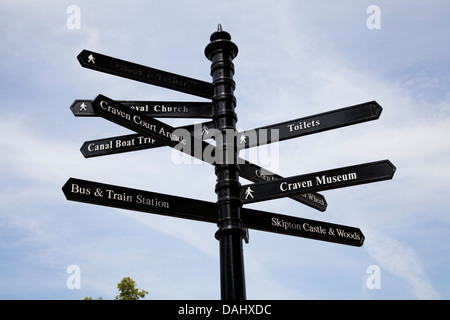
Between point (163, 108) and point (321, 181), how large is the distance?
2084 millimetres

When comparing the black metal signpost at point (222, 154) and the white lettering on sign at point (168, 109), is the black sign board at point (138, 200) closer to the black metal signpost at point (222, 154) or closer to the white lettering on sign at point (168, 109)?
the black metal signpost at point (222, 154)

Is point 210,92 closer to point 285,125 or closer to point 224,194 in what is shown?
point 285,125

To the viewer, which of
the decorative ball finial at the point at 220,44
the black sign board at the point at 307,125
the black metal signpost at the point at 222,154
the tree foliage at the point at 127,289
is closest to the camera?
the black metal signpost at the point at 222,154

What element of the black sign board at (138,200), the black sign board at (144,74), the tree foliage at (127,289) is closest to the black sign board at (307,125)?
the black sign board at (144,74)

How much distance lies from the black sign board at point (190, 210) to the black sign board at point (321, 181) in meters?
0.23

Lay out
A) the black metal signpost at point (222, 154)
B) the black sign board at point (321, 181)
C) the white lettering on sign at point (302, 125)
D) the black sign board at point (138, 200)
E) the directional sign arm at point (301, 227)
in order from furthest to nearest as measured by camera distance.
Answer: the white lettering on sign at point (302, 125) < the directional sign arm at point (301, 227) < the black sign board at point (321, 181) < the black metal signpost at point (222, 154) < the black sign board at point (138, 200)

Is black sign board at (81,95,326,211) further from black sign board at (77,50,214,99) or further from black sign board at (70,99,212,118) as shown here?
black sign board at (77,50,214,99)

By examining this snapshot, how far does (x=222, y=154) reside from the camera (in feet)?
17.6

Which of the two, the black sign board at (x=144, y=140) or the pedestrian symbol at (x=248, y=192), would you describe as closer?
the black sign board at (x=144, y=140)

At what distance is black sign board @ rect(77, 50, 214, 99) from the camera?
5.33 meters

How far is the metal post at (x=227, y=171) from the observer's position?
4.83 metres

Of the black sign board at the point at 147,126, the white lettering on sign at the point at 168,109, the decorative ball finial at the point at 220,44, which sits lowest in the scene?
the black sign board at the point at 147,126

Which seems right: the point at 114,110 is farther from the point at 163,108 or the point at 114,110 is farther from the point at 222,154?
the point at 222,154

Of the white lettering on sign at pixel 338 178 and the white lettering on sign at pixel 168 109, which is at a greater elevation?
the white lettering on sign at pixel 168 109
